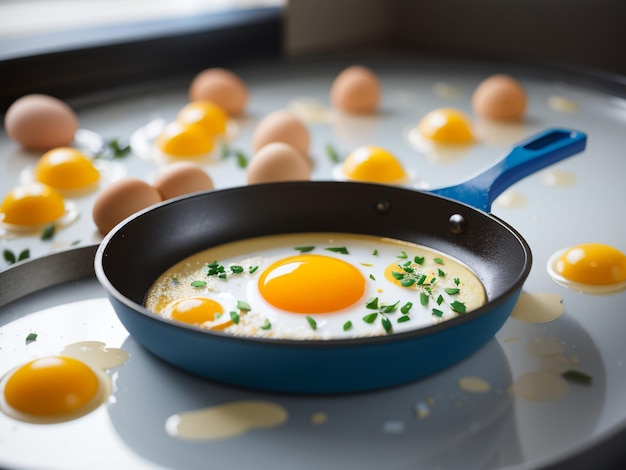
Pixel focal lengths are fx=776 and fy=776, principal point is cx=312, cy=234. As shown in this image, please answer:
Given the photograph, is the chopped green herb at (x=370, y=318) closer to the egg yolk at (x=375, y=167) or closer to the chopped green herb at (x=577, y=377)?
the chopped green herb at (x=577, y=377)

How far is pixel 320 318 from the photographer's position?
1021 millimetres

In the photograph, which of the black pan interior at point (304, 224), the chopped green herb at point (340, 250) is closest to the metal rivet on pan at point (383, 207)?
the black pan interior at point (304, 224)

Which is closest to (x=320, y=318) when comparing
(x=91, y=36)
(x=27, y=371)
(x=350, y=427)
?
(x=350, y=427)

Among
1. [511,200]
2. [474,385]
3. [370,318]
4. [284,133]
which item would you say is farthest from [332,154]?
[474,385]

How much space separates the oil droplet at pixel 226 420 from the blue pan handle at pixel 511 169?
53 centimetres

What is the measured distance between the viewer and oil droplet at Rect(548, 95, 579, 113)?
1.99 metres

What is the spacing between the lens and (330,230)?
1286mm

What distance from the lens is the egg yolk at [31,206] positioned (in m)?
1.37

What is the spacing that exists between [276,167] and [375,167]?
0.22m

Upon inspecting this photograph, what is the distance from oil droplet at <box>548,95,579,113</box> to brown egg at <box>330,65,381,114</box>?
0.46m

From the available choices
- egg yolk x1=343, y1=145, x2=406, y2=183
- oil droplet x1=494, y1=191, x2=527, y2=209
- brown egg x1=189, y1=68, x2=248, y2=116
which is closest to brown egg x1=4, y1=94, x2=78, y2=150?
brown egg x1=189, y1=68, x2=248, y2=116

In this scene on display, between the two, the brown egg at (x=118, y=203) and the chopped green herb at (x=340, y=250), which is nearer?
the chopped green herb at (x=340, y=250)

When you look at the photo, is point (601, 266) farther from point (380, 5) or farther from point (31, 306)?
point (380, 5)

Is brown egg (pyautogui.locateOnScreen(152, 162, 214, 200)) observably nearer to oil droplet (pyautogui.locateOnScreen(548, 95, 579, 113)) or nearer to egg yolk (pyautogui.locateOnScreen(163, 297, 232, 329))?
egg yolk (pyautogui.locateOnScreen(163, 297, 232, 329))
